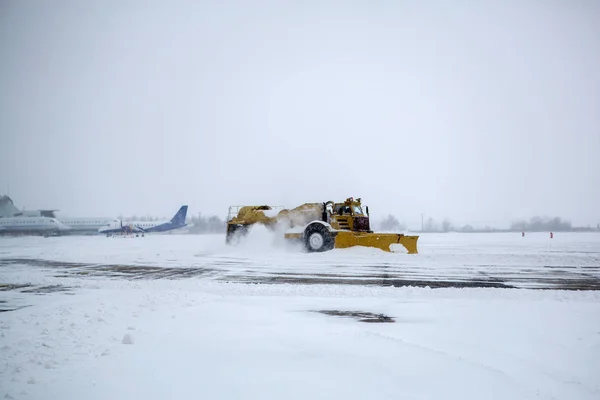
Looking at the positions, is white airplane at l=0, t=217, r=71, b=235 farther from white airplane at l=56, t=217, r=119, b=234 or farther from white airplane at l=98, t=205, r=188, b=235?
white airplane at l=98, t=205, r=188, b=235

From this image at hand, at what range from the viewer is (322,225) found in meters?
17.9

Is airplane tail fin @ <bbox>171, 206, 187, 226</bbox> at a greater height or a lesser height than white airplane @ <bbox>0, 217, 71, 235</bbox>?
greater

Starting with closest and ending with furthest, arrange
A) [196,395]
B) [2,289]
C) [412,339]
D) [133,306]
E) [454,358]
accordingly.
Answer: [196,395]
[454,358]
[412,339]
[133,306]
[2,289]

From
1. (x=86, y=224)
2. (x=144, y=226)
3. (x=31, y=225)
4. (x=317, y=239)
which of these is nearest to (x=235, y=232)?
(x=317, y=239)

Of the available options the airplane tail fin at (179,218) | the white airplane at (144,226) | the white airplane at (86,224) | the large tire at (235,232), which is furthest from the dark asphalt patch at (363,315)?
the white airplane at (86,224)

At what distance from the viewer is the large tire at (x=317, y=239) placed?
17688 mm

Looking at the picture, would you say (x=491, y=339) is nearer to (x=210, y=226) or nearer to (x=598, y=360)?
(x=598, y=360)

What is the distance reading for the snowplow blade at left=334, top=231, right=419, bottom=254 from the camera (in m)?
16.8

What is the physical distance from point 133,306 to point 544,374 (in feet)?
20.1

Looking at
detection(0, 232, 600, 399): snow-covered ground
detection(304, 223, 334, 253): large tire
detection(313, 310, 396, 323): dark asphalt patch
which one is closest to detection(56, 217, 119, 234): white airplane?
detection(304, 223, 334, 253): large tire

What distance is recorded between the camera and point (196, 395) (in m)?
3.16

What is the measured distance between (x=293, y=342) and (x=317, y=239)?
13.3 m

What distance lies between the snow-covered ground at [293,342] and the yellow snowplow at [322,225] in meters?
7.67

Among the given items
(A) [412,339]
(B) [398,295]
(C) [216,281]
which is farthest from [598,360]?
(C) [216,281]
